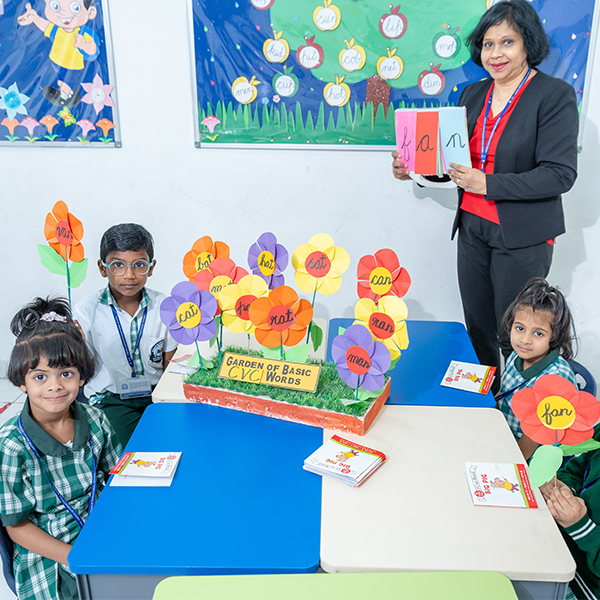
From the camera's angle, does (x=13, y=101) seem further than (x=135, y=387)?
Yes

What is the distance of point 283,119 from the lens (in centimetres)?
288

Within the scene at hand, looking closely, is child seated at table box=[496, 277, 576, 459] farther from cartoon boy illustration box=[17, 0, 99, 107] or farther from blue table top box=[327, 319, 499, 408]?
cartoon boy illustration box=[17, 0, 99, 107]

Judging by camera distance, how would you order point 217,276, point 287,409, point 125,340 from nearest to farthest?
point 287,409 < point 217,276 < point 125,340

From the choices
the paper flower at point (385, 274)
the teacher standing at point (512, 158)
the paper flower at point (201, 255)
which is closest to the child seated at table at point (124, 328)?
the paper flower at point (201, 255)

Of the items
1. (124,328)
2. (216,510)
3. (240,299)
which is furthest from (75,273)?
(216,510)

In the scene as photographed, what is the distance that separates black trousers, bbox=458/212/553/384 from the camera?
227cm

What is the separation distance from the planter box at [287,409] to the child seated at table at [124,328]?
51cm

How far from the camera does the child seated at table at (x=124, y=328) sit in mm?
2088

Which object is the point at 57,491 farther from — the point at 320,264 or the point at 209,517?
the point at 320,264

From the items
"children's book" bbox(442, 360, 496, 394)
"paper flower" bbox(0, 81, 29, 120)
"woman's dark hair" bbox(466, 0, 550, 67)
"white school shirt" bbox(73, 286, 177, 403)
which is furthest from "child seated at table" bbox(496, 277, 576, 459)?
"paper flower" bbox(0, 81, 29, 120)

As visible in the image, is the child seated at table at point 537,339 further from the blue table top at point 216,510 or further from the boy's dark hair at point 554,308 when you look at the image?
the blue table top at point 216,510

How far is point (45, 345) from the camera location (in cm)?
149

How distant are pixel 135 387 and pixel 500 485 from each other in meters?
1.36

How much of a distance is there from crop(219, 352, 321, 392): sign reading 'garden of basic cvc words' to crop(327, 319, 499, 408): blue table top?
30 centimetres
